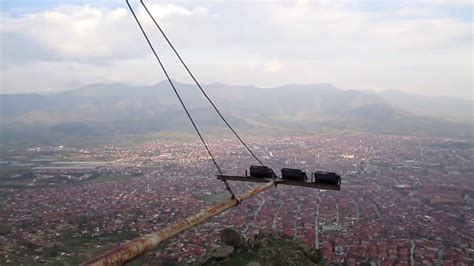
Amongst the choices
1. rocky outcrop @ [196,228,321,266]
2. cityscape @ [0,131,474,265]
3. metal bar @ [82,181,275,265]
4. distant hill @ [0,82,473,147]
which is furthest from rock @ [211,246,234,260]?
distant hill @ [0,82,473,147]

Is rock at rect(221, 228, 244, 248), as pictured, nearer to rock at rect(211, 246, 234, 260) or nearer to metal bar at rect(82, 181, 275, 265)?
rock at rect(211, 246, 234, 260)

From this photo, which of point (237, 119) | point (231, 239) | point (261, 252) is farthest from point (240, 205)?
point (237, 119)

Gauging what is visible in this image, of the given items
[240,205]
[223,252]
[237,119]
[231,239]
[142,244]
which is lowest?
[240,205]

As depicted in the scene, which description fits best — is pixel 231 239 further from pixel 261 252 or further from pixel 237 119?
pixel 237 119

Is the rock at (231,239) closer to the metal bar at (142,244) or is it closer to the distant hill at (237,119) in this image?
the metal bar at (142,244)

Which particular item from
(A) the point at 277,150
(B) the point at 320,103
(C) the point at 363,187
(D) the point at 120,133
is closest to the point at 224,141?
(A) the point at 277,150
